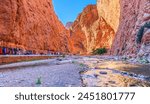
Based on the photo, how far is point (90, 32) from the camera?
217 ft

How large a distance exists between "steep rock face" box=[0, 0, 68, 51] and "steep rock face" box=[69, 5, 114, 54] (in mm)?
19911

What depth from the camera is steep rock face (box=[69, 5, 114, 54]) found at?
56062 millimetres

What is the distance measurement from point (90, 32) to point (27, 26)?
4452 cm

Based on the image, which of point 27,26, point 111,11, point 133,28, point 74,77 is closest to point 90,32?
point 111,11

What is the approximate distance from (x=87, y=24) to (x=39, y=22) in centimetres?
4277

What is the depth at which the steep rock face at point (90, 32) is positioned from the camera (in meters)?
56.1

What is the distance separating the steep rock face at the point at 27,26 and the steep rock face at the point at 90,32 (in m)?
19.9

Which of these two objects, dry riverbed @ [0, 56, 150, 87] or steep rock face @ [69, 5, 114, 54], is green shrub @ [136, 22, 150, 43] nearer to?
dry riverbed @ [0, 56, 150, 87]

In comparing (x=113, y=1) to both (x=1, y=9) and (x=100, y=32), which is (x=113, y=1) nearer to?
(x=100, y=32)

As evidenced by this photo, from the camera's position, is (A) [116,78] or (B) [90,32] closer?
(A) [116,78]

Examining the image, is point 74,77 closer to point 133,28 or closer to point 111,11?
point 133,28

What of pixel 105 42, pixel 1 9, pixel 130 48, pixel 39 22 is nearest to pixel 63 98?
pixel 1 9

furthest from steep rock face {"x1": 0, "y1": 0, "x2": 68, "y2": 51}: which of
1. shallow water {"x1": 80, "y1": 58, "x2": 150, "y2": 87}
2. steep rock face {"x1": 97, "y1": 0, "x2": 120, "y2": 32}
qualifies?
steep rock face {"x1": 97, "y1": 0, "x2": 120, "y2": 32}

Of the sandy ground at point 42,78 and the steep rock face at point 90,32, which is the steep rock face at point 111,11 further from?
the sandy ground at point 42,78
